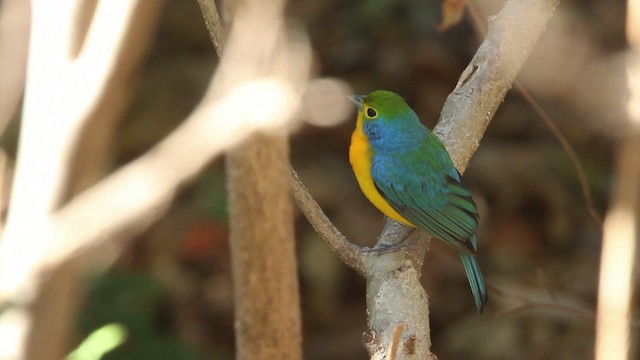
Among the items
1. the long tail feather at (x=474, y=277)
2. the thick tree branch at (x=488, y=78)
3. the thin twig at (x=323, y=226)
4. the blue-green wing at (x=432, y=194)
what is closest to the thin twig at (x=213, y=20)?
the thin twig at (x=323, y=226)

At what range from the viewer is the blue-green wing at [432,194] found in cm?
357

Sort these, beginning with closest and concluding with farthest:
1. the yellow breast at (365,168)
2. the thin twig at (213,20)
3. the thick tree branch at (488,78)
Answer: the thin twig at (213,20) → the thick tree branch at (488,78) → the yellow breast at (365,168)

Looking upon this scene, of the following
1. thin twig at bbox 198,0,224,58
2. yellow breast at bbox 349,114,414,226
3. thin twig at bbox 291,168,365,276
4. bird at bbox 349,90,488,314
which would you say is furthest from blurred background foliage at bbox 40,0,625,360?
thin twig at bbox 198,0,224,58

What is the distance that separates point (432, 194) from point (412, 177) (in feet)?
0.48

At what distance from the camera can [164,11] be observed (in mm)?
6500

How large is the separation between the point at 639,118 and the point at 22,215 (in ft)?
4.62

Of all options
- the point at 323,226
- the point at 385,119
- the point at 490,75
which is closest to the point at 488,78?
the point at 490,75

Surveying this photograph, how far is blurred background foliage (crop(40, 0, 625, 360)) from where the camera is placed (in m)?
5.53

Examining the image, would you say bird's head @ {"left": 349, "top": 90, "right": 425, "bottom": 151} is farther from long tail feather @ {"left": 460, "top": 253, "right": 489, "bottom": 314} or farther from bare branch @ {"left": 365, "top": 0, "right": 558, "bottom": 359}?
long tail feather @ {"left": 460, "top": 253, "right": 489, "bottom": 314}

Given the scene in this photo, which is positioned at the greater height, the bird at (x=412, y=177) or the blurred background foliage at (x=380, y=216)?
the blurred background foliage at (x=380, y=216)

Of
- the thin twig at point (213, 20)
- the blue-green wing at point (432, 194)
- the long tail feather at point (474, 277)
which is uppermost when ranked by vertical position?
the blue-green wing at point (432, 194)

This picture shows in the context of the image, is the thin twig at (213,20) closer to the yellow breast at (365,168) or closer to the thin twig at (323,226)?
the thin twig at (323,226)

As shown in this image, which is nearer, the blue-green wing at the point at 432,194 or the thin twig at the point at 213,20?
the thin twig at the point at 213,20

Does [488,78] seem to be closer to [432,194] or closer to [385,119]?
[432,194]
